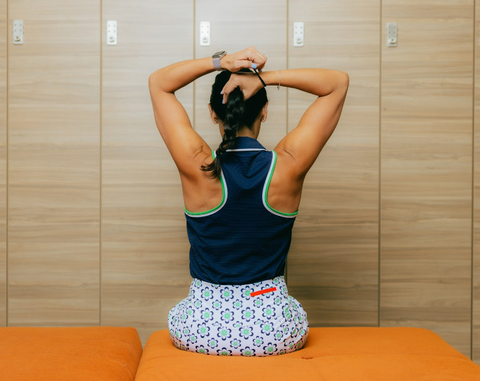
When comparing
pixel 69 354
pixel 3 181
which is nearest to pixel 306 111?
pixel 69 354

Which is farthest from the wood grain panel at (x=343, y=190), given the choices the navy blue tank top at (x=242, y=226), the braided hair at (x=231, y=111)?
the navy blue tank top at (x=242, y=226)

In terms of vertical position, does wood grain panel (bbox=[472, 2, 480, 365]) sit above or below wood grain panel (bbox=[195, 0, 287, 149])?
below

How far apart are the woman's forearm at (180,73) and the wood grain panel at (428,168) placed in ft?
4.66

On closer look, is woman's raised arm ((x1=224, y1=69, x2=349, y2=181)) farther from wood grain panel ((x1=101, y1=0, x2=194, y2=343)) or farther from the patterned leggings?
wood grain panel ((x1=101, y1=0, x2=194, y2=343))

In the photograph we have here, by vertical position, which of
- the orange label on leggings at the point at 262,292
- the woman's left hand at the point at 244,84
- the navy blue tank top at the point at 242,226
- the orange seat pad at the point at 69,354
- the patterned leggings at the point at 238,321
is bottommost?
the orange seat pad at the point at 69,354

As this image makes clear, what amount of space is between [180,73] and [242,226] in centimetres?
57

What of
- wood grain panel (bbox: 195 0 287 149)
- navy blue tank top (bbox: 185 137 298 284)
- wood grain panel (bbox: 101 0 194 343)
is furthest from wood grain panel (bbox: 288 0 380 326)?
navy blue tank top (bbox: 185 137 298 284)

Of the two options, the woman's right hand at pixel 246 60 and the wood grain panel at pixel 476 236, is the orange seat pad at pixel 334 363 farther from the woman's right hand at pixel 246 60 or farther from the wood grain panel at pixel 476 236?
the wood grain panel at pixel 476 236

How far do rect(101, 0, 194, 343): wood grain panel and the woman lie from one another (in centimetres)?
104

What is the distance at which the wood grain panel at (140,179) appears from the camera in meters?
Result: 2.39

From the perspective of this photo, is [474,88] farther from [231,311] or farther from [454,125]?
[231,311]

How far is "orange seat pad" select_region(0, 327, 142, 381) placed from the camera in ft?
3.93

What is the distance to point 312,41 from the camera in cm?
240

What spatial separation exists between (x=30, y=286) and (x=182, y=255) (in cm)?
93
